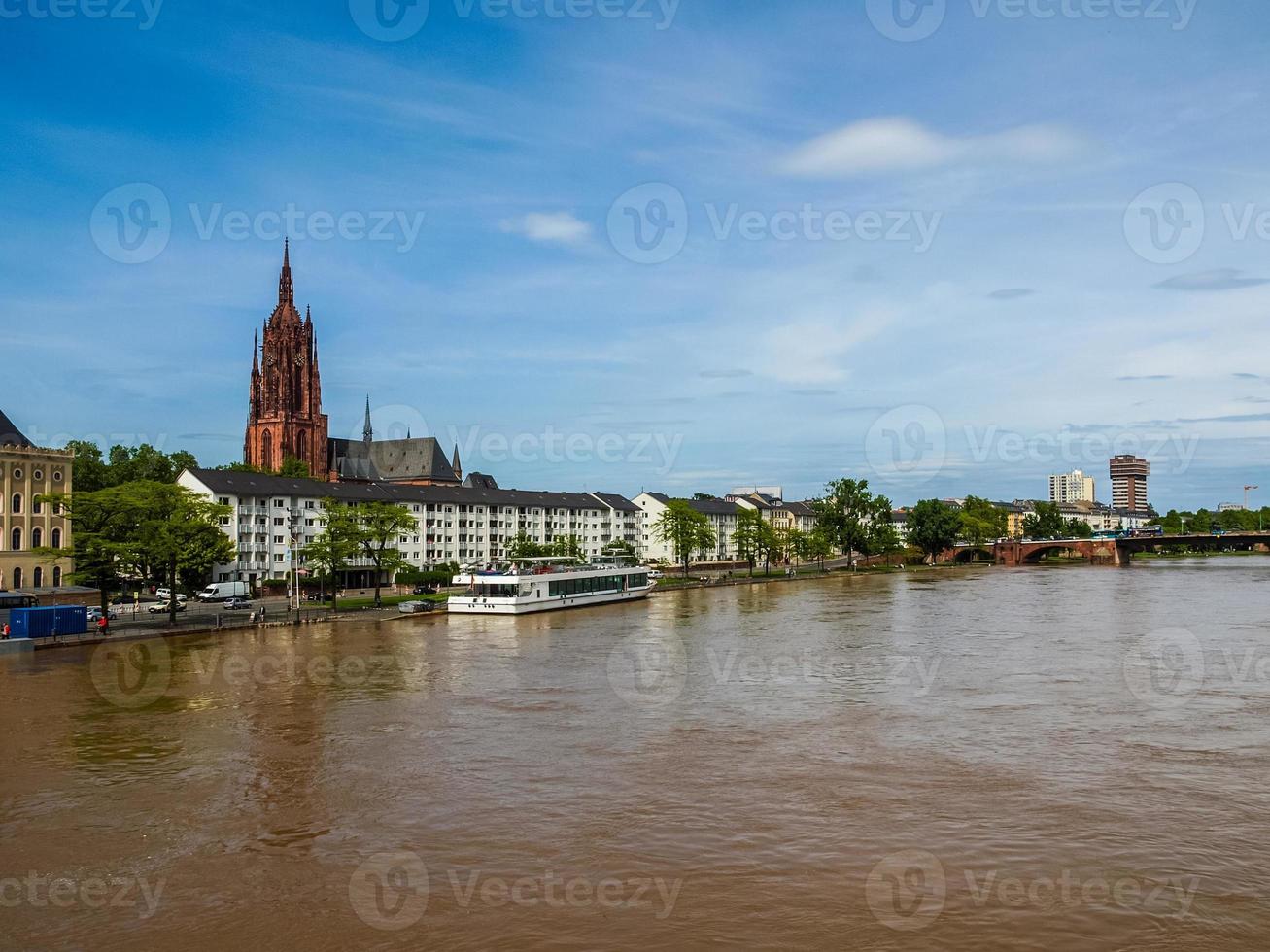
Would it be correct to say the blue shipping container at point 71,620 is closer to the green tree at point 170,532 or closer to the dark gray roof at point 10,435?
the green tree at point 170,532

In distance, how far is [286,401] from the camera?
184250mm

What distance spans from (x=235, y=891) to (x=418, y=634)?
155ft

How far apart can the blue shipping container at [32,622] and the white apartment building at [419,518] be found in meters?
29.7

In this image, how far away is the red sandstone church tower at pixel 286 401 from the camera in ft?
600

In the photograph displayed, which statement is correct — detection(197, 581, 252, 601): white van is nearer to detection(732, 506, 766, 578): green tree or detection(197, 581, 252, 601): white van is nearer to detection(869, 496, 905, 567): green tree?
detection(732, 506, 766, 578): green tree

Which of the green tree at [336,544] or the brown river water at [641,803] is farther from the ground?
the green tree at [336,544]

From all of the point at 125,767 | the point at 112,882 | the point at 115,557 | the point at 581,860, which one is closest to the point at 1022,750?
the point at 581,860

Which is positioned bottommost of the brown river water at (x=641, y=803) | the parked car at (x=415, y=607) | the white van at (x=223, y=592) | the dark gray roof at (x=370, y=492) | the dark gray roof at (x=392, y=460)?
the brown river water at (x=641, y=803)

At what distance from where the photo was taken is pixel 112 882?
796 inches

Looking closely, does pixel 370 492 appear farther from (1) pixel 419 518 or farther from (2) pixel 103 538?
(2) pixel 103 538

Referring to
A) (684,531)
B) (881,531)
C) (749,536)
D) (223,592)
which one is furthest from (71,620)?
(881,531)

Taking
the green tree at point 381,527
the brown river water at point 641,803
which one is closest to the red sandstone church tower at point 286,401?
the green tree at point 381,527

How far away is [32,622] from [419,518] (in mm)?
78527

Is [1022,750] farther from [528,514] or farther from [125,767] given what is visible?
[528,514]
